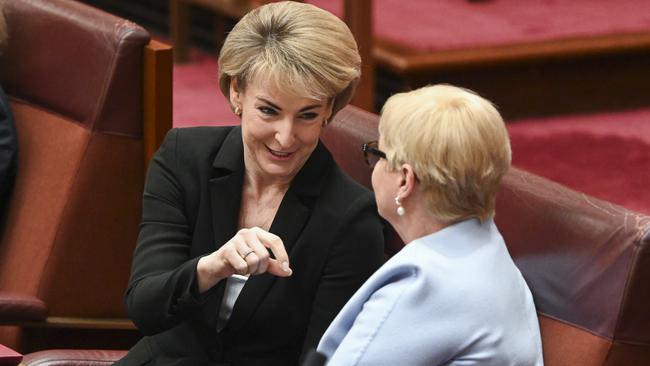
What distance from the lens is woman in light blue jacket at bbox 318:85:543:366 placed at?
122cm

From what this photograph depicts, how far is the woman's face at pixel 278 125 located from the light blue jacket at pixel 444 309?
27 cm

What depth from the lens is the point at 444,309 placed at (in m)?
1.22

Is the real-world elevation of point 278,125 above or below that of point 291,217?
above

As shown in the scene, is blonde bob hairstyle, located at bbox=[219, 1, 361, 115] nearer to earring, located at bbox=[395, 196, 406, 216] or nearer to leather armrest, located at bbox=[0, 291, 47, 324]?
earring, located at bbox=[395, 196, 406, 216]

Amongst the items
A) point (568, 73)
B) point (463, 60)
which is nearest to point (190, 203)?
point (463, 60)

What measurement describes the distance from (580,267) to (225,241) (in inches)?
17.0

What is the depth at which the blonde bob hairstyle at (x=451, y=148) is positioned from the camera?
122cm

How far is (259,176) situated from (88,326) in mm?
485

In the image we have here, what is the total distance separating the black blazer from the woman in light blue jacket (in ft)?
0.78

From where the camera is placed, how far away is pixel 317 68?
1.44 meters

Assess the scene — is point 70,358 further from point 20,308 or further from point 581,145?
point 581,145

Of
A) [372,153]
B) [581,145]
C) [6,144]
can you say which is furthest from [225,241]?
[581,145]

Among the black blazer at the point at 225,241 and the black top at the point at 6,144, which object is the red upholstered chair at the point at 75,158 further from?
the black blazer at the point at 225,241

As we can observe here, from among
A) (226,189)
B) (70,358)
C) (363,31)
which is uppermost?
(226,189)
